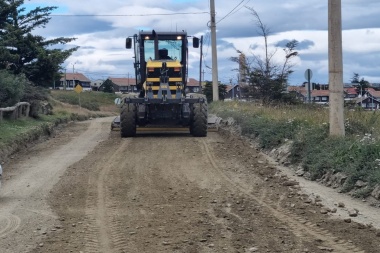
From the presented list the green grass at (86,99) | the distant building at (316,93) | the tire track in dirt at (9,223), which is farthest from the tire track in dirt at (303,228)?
the green grass at (86,99)

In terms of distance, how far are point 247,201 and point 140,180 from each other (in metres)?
2.99

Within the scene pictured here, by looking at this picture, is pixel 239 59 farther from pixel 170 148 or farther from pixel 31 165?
pixel 31 165

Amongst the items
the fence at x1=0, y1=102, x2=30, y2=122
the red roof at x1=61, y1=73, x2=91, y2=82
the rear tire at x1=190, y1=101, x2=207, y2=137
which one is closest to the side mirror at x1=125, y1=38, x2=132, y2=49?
the rear tire at x1=190, y1=101, x2=207, y2=137

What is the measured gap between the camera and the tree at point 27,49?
35031 mm

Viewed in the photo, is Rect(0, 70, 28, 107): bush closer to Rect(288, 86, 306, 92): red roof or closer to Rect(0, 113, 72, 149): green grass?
Rect(0, 113, 72, 149): green grass

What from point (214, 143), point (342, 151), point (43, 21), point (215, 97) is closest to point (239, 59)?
point (215, 97)

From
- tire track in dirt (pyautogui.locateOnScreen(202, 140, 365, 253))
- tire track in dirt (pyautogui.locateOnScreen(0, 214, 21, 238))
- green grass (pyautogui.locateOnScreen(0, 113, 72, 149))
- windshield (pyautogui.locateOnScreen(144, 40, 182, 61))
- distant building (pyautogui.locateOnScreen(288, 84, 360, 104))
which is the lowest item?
tire track in dirt (pyautogui.locateOnScreen(202, 140, 365, 253))

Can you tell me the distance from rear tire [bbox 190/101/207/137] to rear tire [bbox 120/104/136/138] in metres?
2.07

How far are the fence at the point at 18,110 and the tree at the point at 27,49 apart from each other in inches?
240

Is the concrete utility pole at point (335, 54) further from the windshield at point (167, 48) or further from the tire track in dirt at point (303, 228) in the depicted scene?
the windshield at point (167, 48)

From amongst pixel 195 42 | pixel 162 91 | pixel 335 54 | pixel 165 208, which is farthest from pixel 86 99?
pixel 165 208

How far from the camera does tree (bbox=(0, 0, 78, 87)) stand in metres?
35.0

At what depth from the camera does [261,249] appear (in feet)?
23.1

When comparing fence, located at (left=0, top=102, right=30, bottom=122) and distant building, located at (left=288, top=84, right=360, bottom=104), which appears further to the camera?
distant building, located at (left=288, top=84, right=360, bottom=104)
